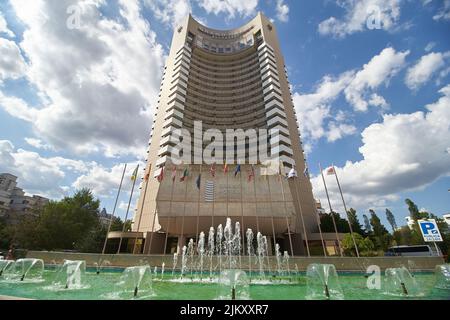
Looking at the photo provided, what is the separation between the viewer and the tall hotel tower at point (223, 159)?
28.9 metres

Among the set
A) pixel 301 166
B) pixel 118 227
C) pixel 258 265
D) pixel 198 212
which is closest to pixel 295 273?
pixel 258 265

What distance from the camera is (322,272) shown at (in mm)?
7926

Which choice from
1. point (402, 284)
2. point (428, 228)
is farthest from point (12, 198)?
point (428, 228)

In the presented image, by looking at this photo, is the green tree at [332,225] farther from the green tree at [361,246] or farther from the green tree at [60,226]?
the green tree at [60,226]

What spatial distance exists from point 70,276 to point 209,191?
2103 centimetres

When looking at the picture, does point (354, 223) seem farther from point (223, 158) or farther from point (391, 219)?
point (391, 219)

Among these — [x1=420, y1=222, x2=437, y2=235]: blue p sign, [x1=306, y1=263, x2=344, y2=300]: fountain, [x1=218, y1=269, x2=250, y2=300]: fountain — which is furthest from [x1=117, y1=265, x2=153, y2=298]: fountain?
[x1=420, y1=222, x2=437, y2=235]: blue p sign

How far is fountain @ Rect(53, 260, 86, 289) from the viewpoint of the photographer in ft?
30.4

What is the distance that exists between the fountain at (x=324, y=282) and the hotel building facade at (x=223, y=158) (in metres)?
16.9

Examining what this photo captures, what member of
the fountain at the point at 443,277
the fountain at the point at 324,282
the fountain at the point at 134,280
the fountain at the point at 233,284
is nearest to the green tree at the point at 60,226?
the fountain at the point at 134,280

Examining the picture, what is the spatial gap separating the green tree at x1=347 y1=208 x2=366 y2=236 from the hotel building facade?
971 cm

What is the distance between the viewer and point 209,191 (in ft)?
97.9

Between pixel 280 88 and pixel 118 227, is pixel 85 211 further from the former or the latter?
pixel 280 88

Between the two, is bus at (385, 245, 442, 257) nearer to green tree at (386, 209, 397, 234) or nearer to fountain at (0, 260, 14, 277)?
fountain at (0, 260, 14, 277)
